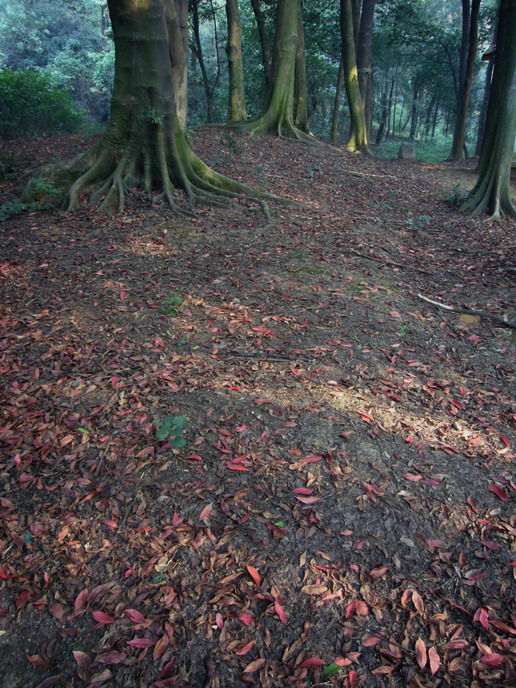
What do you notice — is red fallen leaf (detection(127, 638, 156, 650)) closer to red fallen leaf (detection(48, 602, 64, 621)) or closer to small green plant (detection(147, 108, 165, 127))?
red fallen leaf (detection(48, 602, 64, 621))

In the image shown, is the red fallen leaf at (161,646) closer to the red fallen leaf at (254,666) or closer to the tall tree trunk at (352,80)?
the red fallen leaf at (254,666)

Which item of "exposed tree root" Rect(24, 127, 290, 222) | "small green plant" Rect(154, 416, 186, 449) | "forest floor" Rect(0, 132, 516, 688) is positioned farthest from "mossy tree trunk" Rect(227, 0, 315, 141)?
"small green plant" Rect(154, 416, 186, 449)

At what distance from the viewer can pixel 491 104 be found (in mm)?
8836

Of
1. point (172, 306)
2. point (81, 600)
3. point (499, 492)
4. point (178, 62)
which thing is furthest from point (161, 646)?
point (178, 62)

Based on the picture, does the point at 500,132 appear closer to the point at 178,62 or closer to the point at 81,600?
the point at 178,62

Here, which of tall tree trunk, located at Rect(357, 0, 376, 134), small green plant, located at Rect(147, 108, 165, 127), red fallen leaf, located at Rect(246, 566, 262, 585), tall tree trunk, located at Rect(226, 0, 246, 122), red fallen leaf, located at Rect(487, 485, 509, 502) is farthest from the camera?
tall tree trunk, located at Rect(357, 0, 376, 134)

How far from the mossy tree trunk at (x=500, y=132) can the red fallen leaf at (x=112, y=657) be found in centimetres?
890

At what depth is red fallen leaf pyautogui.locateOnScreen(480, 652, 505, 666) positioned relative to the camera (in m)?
1.88

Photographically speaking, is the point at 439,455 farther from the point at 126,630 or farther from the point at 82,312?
the point at 82,312

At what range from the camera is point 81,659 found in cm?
187

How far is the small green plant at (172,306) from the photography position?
172 inches

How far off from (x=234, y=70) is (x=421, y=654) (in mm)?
15311

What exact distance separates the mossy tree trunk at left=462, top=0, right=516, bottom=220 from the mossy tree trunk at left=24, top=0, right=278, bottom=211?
16.4 feet

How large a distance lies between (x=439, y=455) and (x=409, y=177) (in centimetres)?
1090
